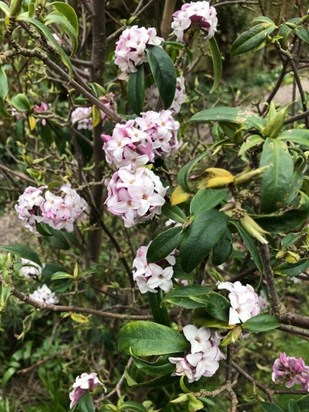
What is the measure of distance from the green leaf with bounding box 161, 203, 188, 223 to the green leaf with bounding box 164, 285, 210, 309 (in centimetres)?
13

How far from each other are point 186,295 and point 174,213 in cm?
16

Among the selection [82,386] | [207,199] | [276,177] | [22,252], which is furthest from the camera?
[22,252]

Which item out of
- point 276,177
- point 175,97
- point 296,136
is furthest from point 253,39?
point 276,177

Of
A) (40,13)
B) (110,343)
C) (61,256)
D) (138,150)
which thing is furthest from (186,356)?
(61,256)

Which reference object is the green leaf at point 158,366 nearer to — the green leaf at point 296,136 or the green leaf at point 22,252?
the green leaf at point 296,136

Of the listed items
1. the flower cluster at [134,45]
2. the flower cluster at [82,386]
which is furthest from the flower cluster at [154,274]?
the flower cluster at [134,45]

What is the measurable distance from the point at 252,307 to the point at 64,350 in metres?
1.60

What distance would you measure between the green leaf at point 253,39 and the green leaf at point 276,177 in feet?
1.90

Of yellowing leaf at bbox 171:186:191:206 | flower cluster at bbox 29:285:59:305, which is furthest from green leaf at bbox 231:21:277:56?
flower cluster at bbox 29:285:59:305

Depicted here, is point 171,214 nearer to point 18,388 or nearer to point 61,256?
point 61,256

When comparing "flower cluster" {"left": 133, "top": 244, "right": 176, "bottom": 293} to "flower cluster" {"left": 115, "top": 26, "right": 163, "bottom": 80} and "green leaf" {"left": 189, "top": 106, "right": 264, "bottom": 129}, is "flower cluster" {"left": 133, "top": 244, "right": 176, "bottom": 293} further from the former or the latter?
"flower cluster" {"left": 115, "top": 26, "right": 163, "bottom": 80}

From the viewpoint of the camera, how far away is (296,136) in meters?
0.75

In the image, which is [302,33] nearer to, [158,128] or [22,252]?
[158,128]

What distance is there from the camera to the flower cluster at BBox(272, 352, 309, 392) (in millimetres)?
1122
